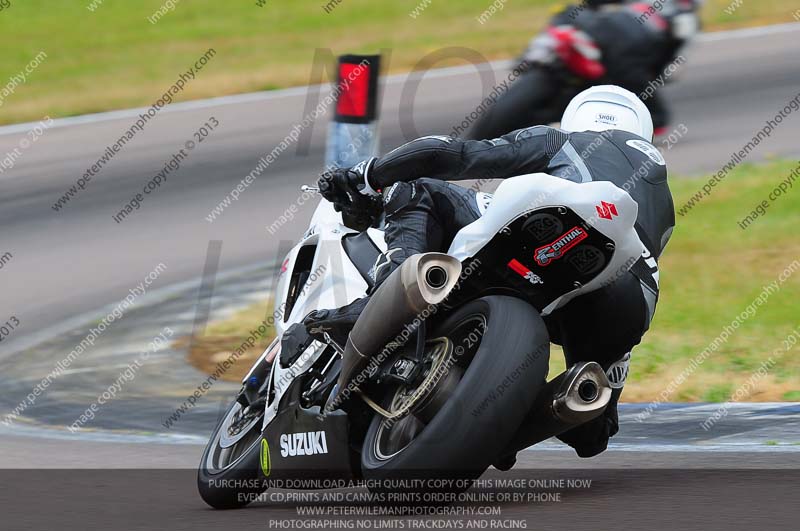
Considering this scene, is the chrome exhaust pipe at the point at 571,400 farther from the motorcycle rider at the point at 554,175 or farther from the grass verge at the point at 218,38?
the grass verge at the point at 218,38

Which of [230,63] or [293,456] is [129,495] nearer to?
[293,456]

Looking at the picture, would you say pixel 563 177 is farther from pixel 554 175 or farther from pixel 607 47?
pixel 607 47

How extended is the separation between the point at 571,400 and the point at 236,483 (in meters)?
1.37

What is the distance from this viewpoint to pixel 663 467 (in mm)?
5730

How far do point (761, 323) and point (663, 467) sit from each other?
10.0ft

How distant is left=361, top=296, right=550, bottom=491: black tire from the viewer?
4.26 meters

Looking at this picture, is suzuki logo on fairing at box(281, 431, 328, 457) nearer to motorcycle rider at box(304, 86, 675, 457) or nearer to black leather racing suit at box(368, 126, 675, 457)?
motorcycle rider at box(304, 86, 675, 457)

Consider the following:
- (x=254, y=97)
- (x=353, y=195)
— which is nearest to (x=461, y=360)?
(x=353, y=195)

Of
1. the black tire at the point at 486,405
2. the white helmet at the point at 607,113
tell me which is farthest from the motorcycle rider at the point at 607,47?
the black tire at the point at 486,405

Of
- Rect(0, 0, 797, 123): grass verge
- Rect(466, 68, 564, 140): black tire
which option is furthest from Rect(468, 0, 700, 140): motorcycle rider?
Rect(0, 0, 797, 123): grass verge

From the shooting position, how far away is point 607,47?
36.2 ft

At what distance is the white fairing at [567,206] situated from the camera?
452 centimetres

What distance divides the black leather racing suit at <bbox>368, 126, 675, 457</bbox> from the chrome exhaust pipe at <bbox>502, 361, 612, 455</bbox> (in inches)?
14.5

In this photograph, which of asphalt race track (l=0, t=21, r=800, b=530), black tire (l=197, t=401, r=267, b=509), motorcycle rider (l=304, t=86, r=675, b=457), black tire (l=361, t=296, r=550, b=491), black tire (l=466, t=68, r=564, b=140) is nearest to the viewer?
black tire (l=361, t=296, r=550, b=491)
